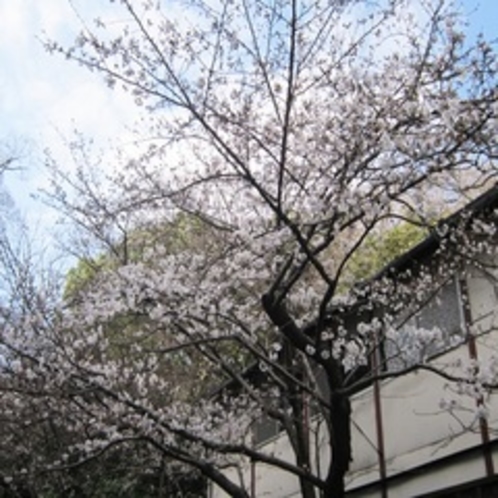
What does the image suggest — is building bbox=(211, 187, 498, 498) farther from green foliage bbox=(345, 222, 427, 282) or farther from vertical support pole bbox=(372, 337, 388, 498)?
green foliage bbox=(345, 222, 427, 282)

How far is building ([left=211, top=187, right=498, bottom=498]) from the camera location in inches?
279

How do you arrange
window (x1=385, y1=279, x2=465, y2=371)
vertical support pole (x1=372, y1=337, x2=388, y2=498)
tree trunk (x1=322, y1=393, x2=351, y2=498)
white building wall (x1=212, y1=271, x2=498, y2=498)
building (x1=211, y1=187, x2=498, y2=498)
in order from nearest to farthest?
tree trunk (x1=322, y1=393, x2=351, y2=498) < building (x1=211, y1=187, x2=498, y2=498) < white building wall (x1=212, y1=271, x2=498, y2=498) < window (x1=385, y1=279, x2=465, y2=371) < vertical support pole (x1=372, y1=337, x2=388, y2=498)

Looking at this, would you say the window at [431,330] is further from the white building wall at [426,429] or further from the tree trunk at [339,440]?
the tree trunk at [339,440]

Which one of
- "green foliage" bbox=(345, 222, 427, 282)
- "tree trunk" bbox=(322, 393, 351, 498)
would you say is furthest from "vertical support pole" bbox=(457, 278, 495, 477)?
"green foliage" bbox=(345, 222, 427, 282)

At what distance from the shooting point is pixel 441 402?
24.2 ft

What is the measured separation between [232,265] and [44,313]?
319 centimetres

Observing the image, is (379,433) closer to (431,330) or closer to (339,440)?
(431,330)

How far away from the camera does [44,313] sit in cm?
949

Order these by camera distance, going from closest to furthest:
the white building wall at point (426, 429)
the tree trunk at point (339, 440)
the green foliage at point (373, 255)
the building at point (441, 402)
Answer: the tree trunk at point (339, 440) < the building at point (441, 402) < the white building wall at point (426, 429) < the green foliage at point (373, 255)

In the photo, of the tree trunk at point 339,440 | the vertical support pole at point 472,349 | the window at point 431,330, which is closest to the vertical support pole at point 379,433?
the window at point 431,330

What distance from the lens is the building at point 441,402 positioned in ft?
23.3

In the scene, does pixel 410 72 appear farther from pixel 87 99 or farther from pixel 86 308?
pixel 86 308

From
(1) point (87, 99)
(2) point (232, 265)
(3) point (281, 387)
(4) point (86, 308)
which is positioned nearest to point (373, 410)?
(3) point (281, 387)

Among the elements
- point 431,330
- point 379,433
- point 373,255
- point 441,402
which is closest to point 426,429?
point 441,402
